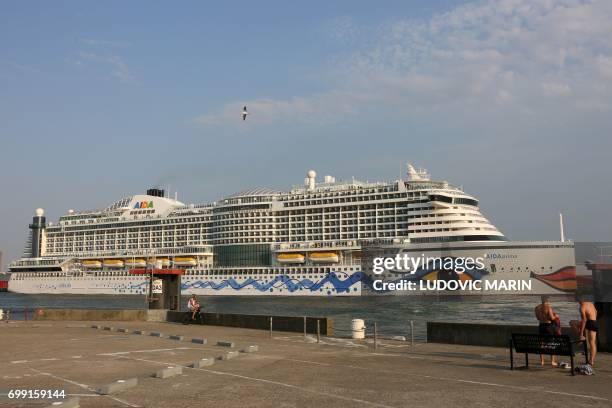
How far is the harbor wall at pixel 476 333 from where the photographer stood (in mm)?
14804

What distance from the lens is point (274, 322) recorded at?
70.0 feet

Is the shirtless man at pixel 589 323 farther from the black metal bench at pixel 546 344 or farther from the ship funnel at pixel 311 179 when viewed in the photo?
the ship funnel at pixel 311 179

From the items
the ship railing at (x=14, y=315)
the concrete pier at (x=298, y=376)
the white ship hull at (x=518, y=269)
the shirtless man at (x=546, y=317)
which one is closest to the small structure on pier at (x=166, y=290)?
the ship railing at (x=14, y=315)

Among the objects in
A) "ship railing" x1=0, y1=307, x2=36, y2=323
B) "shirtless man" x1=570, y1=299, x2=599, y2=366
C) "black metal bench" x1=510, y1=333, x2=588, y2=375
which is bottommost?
"ship railing" x1=0, y1=307, x2=36, y2=323

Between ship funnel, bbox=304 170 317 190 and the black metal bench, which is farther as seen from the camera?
ship funnel, bbox=304 170 317 190

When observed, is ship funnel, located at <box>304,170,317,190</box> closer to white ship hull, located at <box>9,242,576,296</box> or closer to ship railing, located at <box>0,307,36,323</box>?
white ship hull, located at <box>9,242,576,296</box>

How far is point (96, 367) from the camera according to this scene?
37.4ft

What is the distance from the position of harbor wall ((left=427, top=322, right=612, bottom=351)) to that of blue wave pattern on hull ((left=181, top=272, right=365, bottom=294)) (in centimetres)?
4977

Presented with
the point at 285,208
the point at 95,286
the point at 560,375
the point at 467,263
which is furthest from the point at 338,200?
the point at 560,375

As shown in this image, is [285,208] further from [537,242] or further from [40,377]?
[40,377]

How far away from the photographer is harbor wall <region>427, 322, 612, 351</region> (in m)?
14.8

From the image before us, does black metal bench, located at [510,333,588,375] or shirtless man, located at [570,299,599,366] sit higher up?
shirtless man, located at [570,299,599,366]

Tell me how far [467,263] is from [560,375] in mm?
51213

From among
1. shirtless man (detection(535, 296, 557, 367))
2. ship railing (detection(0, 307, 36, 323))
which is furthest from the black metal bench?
ship railing (detection(0, 307, 36, 323))
